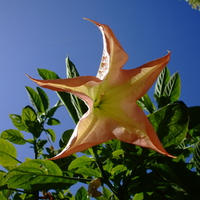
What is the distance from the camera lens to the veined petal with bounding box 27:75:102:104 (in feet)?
1.58

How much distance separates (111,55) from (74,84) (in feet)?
0.44

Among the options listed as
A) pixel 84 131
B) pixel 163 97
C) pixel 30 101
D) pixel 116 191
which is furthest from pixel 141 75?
pixel 30 101

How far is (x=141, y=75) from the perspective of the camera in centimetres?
63

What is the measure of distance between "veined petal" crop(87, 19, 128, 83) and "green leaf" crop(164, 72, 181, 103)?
0.55 m

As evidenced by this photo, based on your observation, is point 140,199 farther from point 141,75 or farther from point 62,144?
point 141,75

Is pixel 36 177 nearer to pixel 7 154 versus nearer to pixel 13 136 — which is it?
pixel 7 154

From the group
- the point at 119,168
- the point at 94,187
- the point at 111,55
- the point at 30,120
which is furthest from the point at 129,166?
the point at 30,120

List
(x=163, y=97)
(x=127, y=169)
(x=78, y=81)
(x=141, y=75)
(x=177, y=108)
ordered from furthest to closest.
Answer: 1. (x=163, y=97)
2. (x=127, y=169)
3. (x=177, y=108)
4. (x=141, y=75)
5. (x=78, y=81)

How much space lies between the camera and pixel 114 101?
2.24ft

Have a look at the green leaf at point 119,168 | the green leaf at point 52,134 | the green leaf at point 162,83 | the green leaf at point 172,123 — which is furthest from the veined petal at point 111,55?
the green leaf at point 52,134

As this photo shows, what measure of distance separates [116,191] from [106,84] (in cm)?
36

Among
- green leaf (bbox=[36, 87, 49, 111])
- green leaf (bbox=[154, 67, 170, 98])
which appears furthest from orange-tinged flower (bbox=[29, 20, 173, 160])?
green leaf (bbox=[36, 87, 49, 111])

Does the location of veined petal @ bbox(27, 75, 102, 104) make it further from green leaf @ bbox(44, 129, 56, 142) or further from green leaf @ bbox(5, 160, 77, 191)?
green leaf @ bbox(44, 129, 56, 142)

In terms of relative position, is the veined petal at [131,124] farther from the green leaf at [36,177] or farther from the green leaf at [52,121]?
the green leaf at [52,121]
